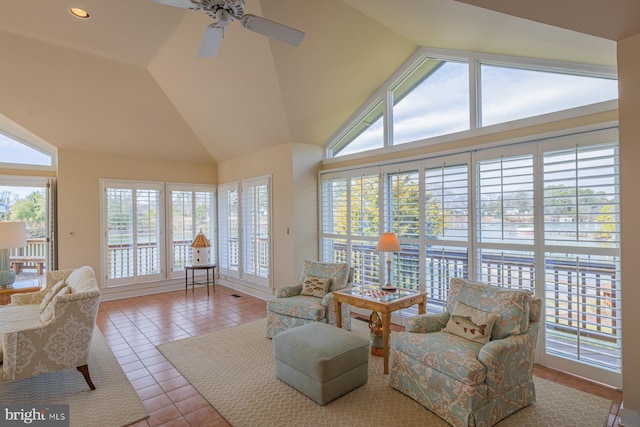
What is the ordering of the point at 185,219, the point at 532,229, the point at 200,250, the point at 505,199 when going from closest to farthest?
the point at 532,229, the point at 505,199, the point at 200,250, the point at 185,219

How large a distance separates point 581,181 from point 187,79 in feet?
16.0

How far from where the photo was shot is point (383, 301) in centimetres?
325

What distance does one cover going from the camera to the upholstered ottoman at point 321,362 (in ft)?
8.73

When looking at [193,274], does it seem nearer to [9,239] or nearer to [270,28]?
[9,239]

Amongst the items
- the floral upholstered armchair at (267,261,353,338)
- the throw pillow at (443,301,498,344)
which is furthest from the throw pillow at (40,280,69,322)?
the throw pillow at (443,301,498,344)

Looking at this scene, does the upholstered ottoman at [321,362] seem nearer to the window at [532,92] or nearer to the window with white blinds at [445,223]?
the window with white blinds at [445,223]

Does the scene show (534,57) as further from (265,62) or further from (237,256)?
(237,256)

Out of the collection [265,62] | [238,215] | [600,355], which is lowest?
[600,355]

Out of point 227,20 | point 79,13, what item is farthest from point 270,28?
point 79,13

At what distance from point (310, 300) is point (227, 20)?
2890mm

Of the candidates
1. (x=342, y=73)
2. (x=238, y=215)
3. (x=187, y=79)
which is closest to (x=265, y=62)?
(x=342, y=73)

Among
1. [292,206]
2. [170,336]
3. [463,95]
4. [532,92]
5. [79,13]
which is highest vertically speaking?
[79,13]

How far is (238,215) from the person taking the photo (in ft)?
22.0

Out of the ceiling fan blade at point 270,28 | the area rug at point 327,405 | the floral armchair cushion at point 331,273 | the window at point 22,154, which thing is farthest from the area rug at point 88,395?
the window at point 22,154
